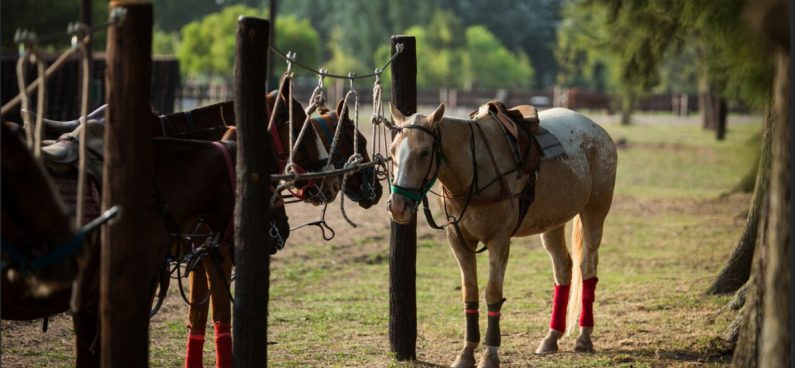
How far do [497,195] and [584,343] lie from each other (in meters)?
1.66

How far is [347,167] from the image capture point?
291 inches

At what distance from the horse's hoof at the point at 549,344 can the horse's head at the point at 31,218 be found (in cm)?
463

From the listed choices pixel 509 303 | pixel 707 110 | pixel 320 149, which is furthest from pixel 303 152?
pixel 707 110

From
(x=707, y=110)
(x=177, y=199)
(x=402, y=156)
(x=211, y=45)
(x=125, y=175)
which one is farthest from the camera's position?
(x=211, y=45)

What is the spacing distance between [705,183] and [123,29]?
68.3ft

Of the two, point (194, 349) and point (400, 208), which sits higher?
point (400, 208)

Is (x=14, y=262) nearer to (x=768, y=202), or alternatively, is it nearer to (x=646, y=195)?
(x=768, y=202)

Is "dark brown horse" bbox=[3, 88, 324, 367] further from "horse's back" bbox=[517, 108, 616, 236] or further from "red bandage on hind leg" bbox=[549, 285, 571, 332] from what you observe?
"red bandage on hind leg" bbox=[549, 285, 571, 332]

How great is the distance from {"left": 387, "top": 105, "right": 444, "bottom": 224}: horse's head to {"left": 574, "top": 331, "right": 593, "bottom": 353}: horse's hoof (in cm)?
215

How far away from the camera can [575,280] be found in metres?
8.72

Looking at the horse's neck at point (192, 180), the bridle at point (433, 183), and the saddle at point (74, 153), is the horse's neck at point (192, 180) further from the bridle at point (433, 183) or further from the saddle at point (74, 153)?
the bridle at point (433, 183)

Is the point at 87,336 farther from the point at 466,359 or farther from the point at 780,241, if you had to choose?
the point at 780,241

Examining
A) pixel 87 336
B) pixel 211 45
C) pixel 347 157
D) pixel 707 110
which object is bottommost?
pixel 87 336

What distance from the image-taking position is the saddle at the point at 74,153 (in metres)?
5.57
